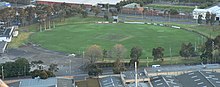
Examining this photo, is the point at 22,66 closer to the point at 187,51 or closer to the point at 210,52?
the point at 187,51

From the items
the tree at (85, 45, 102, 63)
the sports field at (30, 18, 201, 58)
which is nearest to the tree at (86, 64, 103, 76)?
the tree at (85, 45, 102, 63)

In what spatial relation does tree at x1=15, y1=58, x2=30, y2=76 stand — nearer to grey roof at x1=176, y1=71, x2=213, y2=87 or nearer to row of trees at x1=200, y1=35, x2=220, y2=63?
grey roof at x1=176, y1=71, x2=213, y2=87

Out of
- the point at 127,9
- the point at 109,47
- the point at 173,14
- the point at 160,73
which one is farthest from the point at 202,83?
the point at 127,9

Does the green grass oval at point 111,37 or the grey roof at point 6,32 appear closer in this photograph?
the green grass oval at point 111,37

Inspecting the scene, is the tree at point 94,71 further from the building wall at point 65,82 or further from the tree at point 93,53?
the tree at point 93,53

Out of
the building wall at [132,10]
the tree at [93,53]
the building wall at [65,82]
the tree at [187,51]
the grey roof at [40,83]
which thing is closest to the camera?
the grey roof at [40,83]

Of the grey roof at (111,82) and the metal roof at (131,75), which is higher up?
the metal roof at (131,75)

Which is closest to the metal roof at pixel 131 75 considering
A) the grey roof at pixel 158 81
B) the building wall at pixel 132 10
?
the grey roof at pixel 158 81
